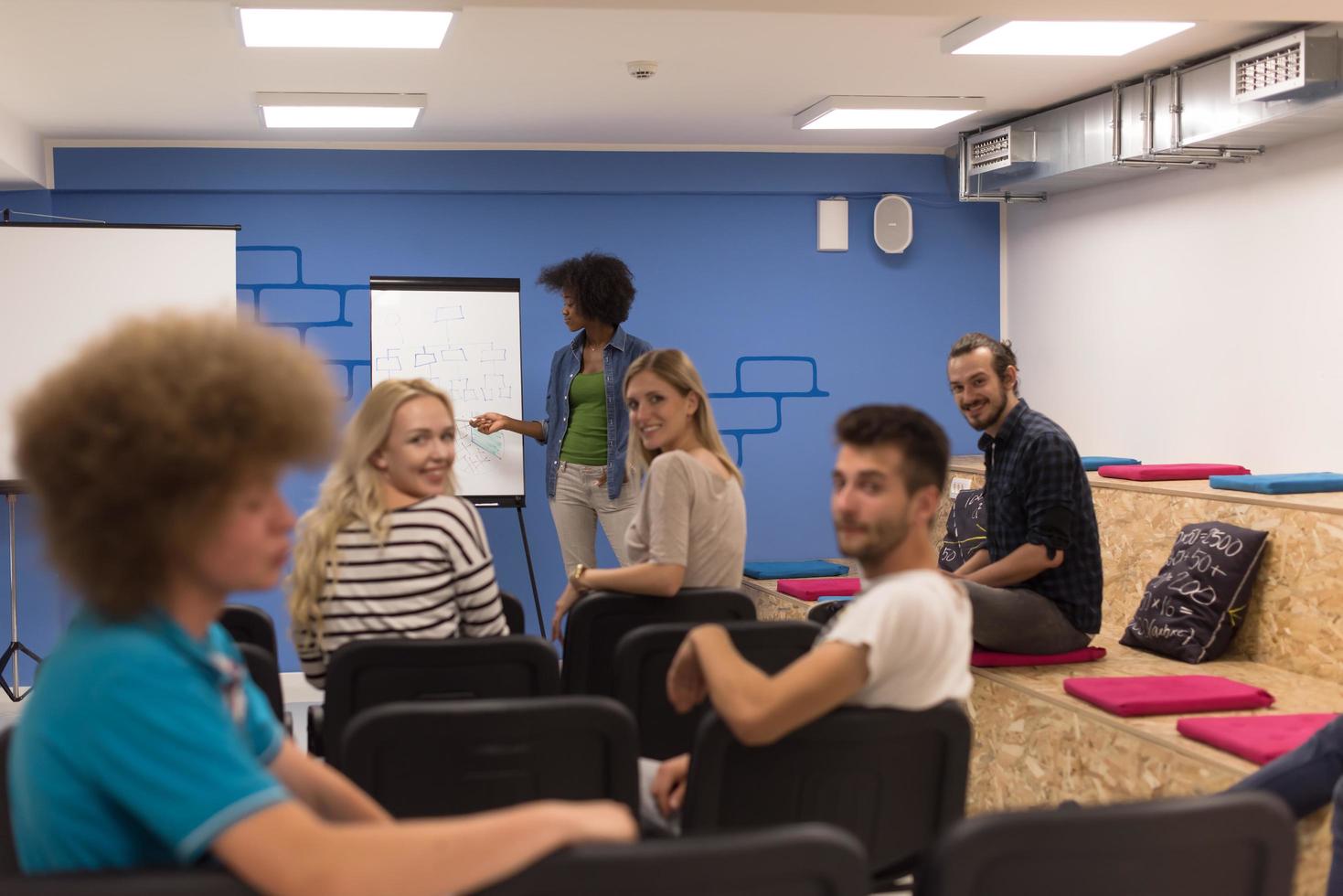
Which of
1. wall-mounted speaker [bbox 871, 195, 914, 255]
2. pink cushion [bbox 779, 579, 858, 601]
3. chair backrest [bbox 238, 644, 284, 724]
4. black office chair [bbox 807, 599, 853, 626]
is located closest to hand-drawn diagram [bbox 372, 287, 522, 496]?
pink cushion [bbox 779, 579, 858, 601]

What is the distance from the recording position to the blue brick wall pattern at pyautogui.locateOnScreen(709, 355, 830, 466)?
664 cm

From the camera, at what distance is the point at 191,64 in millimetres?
4691

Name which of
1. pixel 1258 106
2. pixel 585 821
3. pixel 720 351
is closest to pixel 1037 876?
pixel 585 821

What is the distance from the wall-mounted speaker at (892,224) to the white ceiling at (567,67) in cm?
51

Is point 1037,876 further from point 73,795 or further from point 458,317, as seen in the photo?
point 458,317

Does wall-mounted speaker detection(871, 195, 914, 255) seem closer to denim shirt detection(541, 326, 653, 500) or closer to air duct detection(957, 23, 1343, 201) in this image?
air duct detection(957, 23, 1343, 201)

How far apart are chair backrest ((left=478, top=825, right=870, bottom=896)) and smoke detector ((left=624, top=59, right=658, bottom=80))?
13.2 feet

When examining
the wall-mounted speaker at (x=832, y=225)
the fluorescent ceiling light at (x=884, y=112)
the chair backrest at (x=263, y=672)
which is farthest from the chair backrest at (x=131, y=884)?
the wall-mounted speaker at (x=832, y=225)

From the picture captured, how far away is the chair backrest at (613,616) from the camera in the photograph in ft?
9.74

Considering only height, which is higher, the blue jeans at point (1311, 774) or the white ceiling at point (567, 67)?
the white ceiling at point (567, 67)

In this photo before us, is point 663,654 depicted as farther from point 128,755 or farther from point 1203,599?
point 1203,599

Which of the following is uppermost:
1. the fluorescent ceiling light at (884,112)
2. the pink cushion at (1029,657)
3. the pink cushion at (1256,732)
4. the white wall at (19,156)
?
the fluorescent ceiling light at (884,112)

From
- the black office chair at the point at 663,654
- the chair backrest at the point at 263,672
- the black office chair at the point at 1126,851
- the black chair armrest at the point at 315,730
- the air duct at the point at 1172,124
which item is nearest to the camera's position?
the black office chair at the point at 1126,851

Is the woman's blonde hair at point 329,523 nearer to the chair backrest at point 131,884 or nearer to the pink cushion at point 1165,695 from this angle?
the chair backrest at point 131,884
